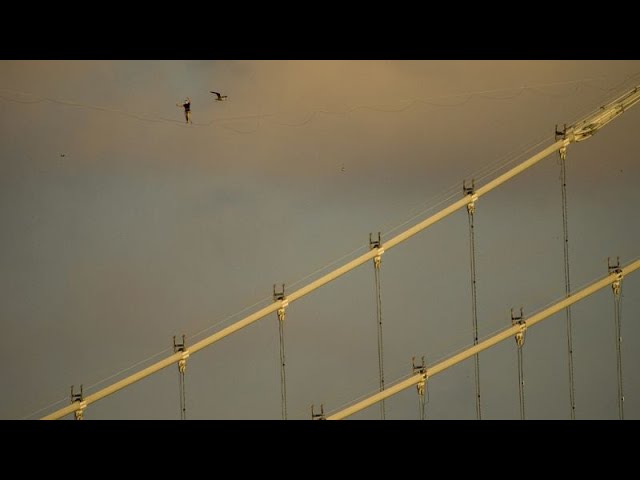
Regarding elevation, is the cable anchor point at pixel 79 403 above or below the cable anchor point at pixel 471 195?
below

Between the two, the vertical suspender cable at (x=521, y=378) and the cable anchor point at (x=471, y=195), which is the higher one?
the cable anchor point at (x=471, y=195)

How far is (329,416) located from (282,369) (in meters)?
1.16

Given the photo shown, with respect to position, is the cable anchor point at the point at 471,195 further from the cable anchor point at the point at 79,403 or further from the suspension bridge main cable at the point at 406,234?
the cable anchor point at the point at 79,403

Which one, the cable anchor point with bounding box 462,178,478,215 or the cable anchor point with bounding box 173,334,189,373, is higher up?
the cable anchor point with bounding box 462,178,478,215

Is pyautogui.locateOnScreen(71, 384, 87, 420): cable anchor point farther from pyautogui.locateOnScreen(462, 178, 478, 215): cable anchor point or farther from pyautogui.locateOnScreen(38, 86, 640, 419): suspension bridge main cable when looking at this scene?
pyautogui.locateOnScreen(462, 178, 478, 215): cable anchor point

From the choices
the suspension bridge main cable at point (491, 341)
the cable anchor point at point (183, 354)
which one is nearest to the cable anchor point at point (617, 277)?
the suspension bridge main cable at point (491, 341)

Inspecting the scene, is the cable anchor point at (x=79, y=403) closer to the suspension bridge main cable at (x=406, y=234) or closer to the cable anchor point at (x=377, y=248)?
the suspension bridge main cable at (x=406, y=234)

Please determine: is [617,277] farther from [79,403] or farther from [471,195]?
[79,403]

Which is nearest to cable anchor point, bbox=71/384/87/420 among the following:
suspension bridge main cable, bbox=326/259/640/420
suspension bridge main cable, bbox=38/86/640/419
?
suspension bridge main cable, bbox=38/86/640/419

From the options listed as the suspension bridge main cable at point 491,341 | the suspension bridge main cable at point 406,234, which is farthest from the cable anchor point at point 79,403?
the suspension bridge main cable at point 491,341

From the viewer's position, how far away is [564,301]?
25.1m
